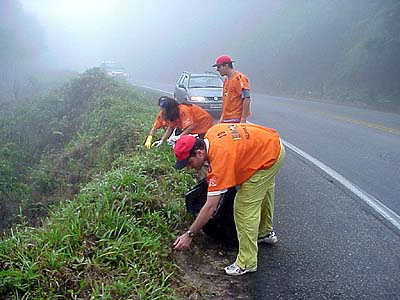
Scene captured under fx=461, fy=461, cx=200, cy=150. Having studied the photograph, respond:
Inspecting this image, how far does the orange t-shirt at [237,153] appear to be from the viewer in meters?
3.84

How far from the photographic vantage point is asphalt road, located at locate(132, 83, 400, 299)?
13.1 ft

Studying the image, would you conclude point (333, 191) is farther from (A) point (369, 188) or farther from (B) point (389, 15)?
(B) point (389, 15)

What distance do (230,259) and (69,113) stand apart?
16283mm

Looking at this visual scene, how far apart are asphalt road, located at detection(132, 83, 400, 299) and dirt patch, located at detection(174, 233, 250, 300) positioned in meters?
0.17

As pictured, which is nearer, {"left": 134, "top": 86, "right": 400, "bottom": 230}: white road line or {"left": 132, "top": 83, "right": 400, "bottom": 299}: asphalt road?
{"left": 132, "top": 83, "right": 400, "bottom": 299}: asphalt road

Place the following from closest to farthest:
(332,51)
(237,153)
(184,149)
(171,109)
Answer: (184,149)
(237,153)
(171,109)
(332,51)

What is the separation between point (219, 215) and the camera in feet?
15.1

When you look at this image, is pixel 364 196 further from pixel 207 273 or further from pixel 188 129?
pixel 207 273

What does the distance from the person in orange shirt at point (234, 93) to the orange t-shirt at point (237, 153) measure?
2.64m

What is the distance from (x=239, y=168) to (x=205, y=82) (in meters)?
11.3

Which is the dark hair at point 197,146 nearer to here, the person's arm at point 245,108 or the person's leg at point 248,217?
the person's leg at point 248,217

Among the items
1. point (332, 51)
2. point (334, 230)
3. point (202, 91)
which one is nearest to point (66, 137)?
point (202, 91)

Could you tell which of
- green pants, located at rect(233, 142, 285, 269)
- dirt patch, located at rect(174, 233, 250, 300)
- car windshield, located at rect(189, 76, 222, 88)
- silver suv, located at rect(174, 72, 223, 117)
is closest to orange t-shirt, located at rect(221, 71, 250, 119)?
dirt patch, located at rect(174, 233, 250, 300)

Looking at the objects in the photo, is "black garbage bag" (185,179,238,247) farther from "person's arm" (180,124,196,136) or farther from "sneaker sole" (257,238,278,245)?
"person's arm" (180,124,196,136)
